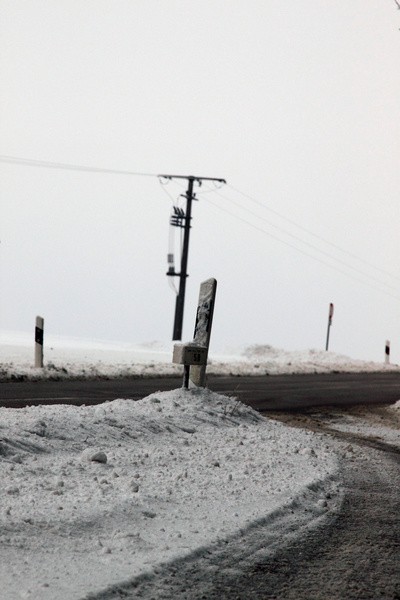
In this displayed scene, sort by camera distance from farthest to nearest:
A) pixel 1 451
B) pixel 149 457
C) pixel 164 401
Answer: pixel 164 401 → pixel 149 457 → pixel 1 451

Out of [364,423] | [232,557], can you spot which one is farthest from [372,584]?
[364,423]

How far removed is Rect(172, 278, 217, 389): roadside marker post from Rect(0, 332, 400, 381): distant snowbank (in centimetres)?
654

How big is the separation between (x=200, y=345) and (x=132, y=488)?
575cm

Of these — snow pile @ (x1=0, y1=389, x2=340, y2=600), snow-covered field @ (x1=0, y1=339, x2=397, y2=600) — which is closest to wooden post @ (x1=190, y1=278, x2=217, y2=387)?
snow-covered field @ (x1=0, y1=339, x2=397, y2=600)

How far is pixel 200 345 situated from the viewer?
460 inches

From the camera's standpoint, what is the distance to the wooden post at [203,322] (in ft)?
38.9

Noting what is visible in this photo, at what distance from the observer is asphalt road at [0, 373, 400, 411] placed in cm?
1402

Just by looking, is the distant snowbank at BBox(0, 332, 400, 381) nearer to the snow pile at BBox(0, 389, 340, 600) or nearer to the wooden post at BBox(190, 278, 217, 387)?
the wooden post at BBox(190, 278, 217, 387)

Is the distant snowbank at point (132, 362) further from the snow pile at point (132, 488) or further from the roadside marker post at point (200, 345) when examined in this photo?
the snow pile at point (132, 488)

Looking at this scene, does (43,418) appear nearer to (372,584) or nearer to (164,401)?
(164,401)

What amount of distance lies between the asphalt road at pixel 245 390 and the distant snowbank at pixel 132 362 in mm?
725

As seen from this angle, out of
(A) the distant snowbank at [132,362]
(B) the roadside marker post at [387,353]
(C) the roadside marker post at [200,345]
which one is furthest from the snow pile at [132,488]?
(B) the roadside marker post at [387,353]

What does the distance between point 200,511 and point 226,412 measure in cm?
513

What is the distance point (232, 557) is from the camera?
472 centimetres
